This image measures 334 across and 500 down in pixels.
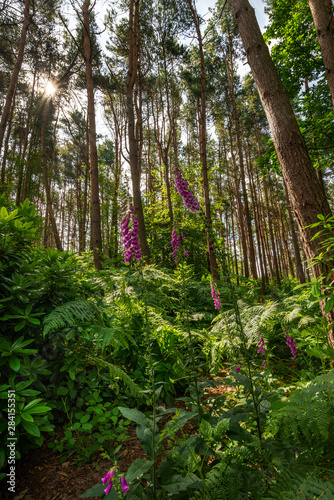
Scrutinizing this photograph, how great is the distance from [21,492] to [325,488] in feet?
5.55

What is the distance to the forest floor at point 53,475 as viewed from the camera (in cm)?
145

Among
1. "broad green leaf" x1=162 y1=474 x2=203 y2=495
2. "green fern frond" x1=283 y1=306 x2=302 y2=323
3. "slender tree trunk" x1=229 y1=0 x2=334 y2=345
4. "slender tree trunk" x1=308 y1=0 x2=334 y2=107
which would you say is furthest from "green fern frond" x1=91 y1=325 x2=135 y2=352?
"slender tree trunk" x1=308 y1=0 x2=334 y2=107

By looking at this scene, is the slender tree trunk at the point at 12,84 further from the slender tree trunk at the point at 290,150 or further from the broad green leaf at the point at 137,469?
the broad green leaf at the point at 137,469

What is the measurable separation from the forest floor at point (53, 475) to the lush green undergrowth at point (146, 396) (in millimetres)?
79

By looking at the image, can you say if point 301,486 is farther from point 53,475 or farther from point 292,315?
point 292,315

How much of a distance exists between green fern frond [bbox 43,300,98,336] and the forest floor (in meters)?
0.90

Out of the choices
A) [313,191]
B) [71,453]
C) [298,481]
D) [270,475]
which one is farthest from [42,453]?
[313,191]

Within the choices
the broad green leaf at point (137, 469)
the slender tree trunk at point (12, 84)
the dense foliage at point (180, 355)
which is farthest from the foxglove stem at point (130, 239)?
the slender tree trunk at point (12, 84)

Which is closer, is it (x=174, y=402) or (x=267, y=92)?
(x=174, y=402)

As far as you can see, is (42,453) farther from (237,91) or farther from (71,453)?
(237,91)

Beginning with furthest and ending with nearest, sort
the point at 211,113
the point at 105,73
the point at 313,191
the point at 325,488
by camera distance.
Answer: the point at 211,113 < the point at 105,73 < the point at 313,191 < the point at 325,488

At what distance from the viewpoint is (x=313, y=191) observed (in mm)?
2318

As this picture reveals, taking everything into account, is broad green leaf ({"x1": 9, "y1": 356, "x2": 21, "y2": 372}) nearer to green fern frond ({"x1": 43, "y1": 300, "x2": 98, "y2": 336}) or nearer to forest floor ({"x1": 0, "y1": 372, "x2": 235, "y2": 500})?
green fern frond ({"x1": 43, "y1": 300, "x2": 98, "y2": 336})

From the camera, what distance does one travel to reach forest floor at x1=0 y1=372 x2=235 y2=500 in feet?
4.75
